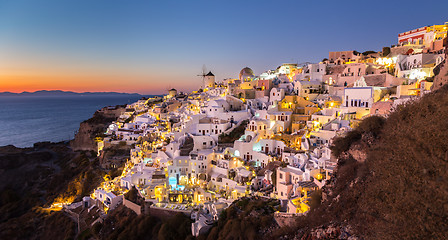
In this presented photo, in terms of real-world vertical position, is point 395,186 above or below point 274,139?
above

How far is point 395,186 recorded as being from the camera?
9.73 metres

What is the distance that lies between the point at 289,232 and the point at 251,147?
1224cm

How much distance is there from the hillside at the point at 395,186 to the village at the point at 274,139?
9.35 feet

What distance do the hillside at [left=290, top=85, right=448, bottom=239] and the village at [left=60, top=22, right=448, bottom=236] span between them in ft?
9.35

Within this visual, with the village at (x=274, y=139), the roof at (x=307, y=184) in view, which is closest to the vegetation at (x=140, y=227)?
the village at (x=274, y=139)

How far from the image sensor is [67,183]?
41.8 m

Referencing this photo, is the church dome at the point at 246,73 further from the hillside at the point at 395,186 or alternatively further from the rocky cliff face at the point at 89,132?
the hillside at the point at 395,186

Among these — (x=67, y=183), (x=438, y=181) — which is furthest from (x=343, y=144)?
(x=67, y=183)

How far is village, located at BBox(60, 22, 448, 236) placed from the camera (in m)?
20.3

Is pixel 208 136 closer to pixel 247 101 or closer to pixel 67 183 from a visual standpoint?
pixel 247 101

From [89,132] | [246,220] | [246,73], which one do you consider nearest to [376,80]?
[246,220]

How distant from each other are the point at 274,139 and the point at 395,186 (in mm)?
15847

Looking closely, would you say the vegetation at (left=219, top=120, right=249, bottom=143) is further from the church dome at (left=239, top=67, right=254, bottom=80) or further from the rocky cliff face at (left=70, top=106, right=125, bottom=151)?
the rocky cliff face at (left=70, top=106, right=125, bottom=151)

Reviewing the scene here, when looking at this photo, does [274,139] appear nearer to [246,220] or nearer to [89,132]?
[246,220]
